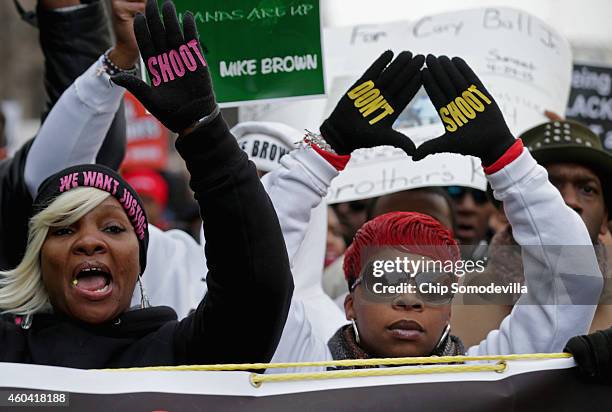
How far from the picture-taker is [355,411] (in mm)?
A: 2553

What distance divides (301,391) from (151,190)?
19.4 ft

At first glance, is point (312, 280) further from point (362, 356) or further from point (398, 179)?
point (362, 356)

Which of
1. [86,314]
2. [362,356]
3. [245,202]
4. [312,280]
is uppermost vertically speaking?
[245,202]

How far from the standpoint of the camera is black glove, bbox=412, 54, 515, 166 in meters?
2.92

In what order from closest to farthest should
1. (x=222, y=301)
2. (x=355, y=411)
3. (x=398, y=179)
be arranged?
1. (x=355, y=411)
2. (x=222, y=301)
3. (x=398, y=179)

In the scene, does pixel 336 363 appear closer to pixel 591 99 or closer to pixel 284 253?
pixel 284 253

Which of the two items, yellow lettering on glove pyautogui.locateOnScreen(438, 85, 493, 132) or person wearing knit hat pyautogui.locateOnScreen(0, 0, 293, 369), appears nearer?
person wearing knit hat pyautogui.locateOnScreen(0, 0, 293, 369)

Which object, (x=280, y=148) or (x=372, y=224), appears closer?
(x=372, y=224)

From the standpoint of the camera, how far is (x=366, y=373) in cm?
260

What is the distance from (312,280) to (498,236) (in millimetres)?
660

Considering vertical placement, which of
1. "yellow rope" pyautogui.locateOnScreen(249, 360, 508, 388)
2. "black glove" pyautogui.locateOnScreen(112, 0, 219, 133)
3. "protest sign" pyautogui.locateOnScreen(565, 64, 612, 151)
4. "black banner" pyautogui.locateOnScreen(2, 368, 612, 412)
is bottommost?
"protest sign" pyautogui.locateOnScreen(565, 64, 612, 151)

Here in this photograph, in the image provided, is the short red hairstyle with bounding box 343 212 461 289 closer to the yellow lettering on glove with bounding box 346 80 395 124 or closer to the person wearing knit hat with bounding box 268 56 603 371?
the person wearing knit hat with bounding box 268 56 603 371

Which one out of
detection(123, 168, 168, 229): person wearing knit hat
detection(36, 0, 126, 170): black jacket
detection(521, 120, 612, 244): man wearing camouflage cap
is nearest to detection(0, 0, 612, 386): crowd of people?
detection(521, 120, 612, 244): man wearing camouflage cap

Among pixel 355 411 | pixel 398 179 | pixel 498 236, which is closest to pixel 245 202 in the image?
pixel 355 411
